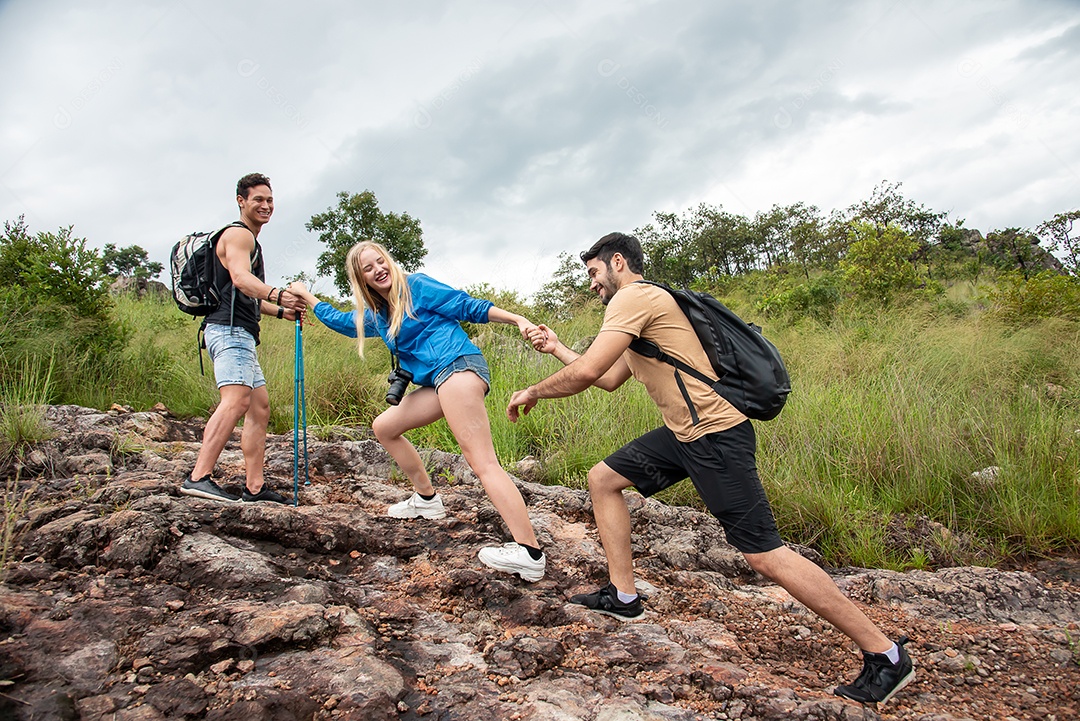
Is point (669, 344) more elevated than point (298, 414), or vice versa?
point (298, 414)

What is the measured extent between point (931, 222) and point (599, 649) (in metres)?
23.5

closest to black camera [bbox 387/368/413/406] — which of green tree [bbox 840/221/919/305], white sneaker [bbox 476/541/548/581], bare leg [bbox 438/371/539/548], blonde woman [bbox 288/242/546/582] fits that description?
blonde woman [bbox 288/242/546/582]

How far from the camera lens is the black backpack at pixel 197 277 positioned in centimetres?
412

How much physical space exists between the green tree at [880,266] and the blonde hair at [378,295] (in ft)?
34.7

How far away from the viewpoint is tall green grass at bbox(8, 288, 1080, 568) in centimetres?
485

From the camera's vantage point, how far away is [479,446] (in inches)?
137

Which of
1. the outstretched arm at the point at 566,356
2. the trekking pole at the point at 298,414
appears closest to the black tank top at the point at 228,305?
the trekking pole at the point at 298,414

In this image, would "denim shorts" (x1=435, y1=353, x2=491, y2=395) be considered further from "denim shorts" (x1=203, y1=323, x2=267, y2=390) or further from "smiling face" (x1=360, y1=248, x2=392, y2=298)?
"denim shorts" (x1=203, y1=323, x2=267, y2=390)

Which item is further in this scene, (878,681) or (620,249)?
(620,249)

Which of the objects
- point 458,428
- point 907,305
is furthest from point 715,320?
point 907,305

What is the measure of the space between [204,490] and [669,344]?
9.84 feet

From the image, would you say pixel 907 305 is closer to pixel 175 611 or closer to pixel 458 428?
pixel 458 428

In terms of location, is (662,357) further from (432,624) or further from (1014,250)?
(1014,250)

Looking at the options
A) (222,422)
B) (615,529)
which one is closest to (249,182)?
(222,422)
